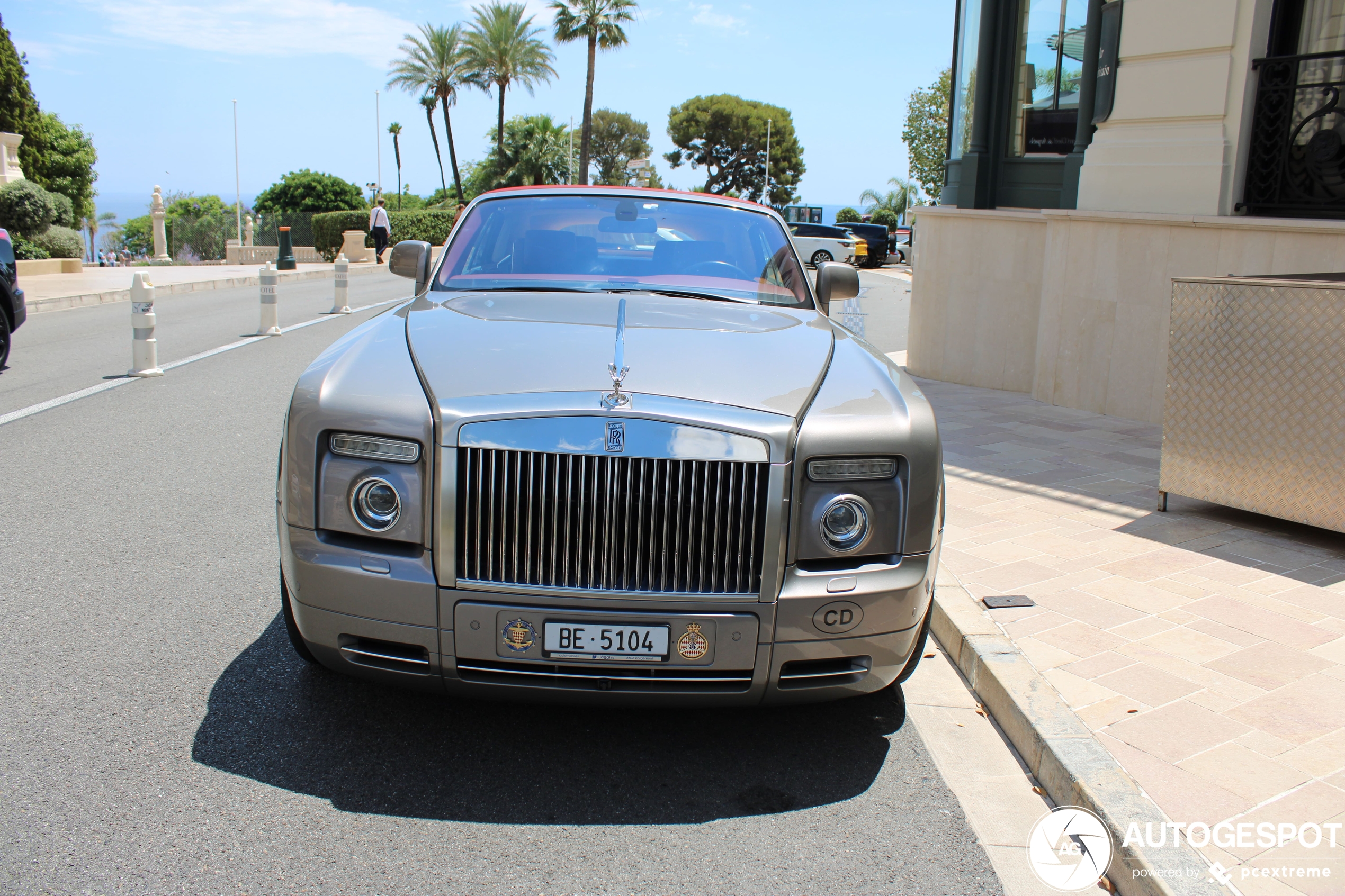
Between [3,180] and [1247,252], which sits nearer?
[1247,252]

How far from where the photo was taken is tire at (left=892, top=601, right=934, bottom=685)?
3254 mm

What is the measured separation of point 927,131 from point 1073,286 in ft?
153

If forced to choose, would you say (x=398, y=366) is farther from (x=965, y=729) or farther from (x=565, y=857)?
(x=965, y=729)

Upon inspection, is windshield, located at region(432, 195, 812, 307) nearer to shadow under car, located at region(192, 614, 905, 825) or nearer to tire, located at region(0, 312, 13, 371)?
shadow under car, located at region(192, 614, 905, 825)

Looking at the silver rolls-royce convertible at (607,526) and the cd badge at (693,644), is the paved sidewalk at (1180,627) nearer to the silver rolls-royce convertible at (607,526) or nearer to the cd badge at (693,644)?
the silver rolls-royce convertible at (607,526)

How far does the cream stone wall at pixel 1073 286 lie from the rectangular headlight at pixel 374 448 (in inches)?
268

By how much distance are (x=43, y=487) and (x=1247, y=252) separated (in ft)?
26.4

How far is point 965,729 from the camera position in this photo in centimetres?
354

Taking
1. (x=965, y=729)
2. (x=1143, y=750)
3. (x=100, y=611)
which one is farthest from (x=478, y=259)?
(x=1143, y=750)

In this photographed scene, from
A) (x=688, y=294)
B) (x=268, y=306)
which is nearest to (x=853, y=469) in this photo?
(x=688, y=294)

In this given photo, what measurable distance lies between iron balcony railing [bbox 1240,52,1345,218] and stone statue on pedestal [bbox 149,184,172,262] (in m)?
42.1

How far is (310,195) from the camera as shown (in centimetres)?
6569

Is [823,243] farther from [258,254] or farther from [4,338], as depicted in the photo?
[4,338]

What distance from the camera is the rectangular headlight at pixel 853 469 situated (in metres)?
2.92
